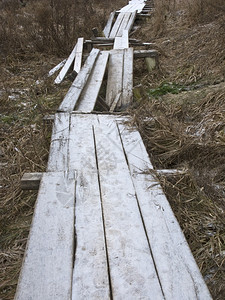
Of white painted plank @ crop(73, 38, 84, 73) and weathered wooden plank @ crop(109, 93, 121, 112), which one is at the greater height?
white painted plank @ crop(73, 38, 84, 73)

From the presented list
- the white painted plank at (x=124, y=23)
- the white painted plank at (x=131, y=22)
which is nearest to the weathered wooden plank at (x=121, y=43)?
the white painted plank at (x=124, y=23)

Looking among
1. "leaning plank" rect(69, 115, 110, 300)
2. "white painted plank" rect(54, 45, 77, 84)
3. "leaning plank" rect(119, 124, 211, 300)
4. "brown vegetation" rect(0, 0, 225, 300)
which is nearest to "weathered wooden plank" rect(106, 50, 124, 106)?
"brown vegetation" rect(0, 0, 225, 300)

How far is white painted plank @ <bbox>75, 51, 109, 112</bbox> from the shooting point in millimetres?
3549

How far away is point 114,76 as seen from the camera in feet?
15.1

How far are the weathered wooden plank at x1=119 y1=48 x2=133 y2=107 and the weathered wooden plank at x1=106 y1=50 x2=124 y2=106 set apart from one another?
0.21 feet

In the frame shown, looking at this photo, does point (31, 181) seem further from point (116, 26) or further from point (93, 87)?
point (116, 26)

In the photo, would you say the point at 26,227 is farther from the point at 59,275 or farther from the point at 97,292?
the point at 97,292

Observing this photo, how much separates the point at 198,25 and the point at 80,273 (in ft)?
22.0

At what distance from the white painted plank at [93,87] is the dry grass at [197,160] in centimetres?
62

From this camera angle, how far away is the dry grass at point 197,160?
2035 millimetres

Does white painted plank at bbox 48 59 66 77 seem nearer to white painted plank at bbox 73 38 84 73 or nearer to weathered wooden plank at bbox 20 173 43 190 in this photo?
white painted plank at bbox 73 38 84 73

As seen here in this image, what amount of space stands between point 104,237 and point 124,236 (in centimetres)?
11

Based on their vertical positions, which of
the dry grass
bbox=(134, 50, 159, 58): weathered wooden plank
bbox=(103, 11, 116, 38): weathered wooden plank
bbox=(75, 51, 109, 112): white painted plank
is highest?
bbox=(103, 11, 116, 38): weathered wooden plank

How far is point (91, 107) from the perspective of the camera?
3520 mm
